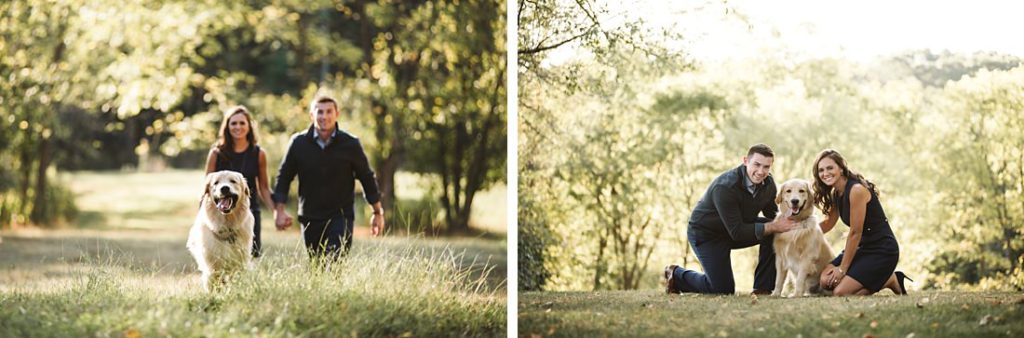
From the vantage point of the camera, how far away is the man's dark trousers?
5539mm

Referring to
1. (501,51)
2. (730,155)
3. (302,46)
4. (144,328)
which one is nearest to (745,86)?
(730,155)

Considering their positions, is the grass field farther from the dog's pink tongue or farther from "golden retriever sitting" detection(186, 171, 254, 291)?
the dog's pink tongue

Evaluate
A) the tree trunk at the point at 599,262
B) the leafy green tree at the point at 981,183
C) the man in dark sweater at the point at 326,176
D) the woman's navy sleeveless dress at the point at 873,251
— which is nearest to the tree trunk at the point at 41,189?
the man in dark sweater at the point at 326,176

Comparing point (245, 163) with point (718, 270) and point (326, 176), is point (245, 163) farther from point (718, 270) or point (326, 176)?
point (718, 270)

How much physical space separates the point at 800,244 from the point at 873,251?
429mm

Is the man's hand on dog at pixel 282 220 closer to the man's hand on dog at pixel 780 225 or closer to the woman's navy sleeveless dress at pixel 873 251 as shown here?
the man's hand on dog at pixel 780 225

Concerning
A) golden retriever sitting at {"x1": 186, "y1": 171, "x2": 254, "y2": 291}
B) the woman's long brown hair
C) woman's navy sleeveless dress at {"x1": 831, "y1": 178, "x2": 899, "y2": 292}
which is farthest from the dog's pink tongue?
woman's navy sleeveless dress at {"x1": 831, "y1": 178, "x2": 899, "y2": 292}

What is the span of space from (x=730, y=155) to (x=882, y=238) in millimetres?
2173

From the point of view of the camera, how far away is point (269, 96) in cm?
1066

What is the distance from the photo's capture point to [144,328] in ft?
14.5

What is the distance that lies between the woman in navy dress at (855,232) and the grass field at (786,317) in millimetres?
156

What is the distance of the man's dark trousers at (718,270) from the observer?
5539 mm

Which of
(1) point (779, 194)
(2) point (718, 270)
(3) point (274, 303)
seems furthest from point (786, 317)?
(3) point (274, 303)

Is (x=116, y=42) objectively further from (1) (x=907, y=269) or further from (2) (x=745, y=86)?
(1) (x=907, y=269)
